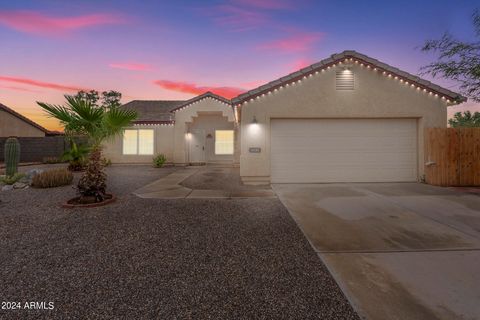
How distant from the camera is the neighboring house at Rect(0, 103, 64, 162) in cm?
1831

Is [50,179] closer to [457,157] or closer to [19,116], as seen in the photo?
[457,157]

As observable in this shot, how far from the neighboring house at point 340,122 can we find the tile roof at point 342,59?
0.04m

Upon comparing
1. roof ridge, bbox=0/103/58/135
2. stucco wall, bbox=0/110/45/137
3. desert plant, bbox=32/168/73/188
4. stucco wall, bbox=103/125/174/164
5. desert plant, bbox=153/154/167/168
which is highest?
roof ridge, bbox=0/103/58/135

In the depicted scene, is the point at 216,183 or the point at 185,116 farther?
the point at 185,116

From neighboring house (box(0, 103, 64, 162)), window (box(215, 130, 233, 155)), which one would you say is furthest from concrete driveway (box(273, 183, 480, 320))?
neighboring house (box(0, 103, 64, 162))

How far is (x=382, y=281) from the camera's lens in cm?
255

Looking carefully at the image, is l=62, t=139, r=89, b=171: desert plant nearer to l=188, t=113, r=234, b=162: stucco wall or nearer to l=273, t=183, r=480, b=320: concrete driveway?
l=188, t=113, r=234, b=162: stucco wall

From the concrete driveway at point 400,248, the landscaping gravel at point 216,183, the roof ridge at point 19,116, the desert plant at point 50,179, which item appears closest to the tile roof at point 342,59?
the landscaping gravel at point 216,183

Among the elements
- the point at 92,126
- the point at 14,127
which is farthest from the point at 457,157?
the point at 14,127

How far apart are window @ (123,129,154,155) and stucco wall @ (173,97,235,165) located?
219 centimetres

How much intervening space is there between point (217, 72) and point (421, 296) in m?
17.5

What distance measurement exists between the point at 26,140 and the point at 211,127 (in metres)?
16.1

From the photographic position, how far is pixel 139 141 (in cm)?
1772

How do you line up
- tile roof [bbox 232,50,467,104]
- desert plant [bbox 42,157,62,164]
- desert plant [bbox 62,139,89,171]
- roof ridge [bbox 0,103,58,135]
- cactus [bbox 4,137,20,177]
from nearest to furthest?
tile roof [bbox 232,50,467,104], cactus [bbox 4,137,20,177], desert plant [bbox 62,139,89,171], desert plant [bbox 42,157,62,164], roof ridge [bbox 0,103,58,135]
